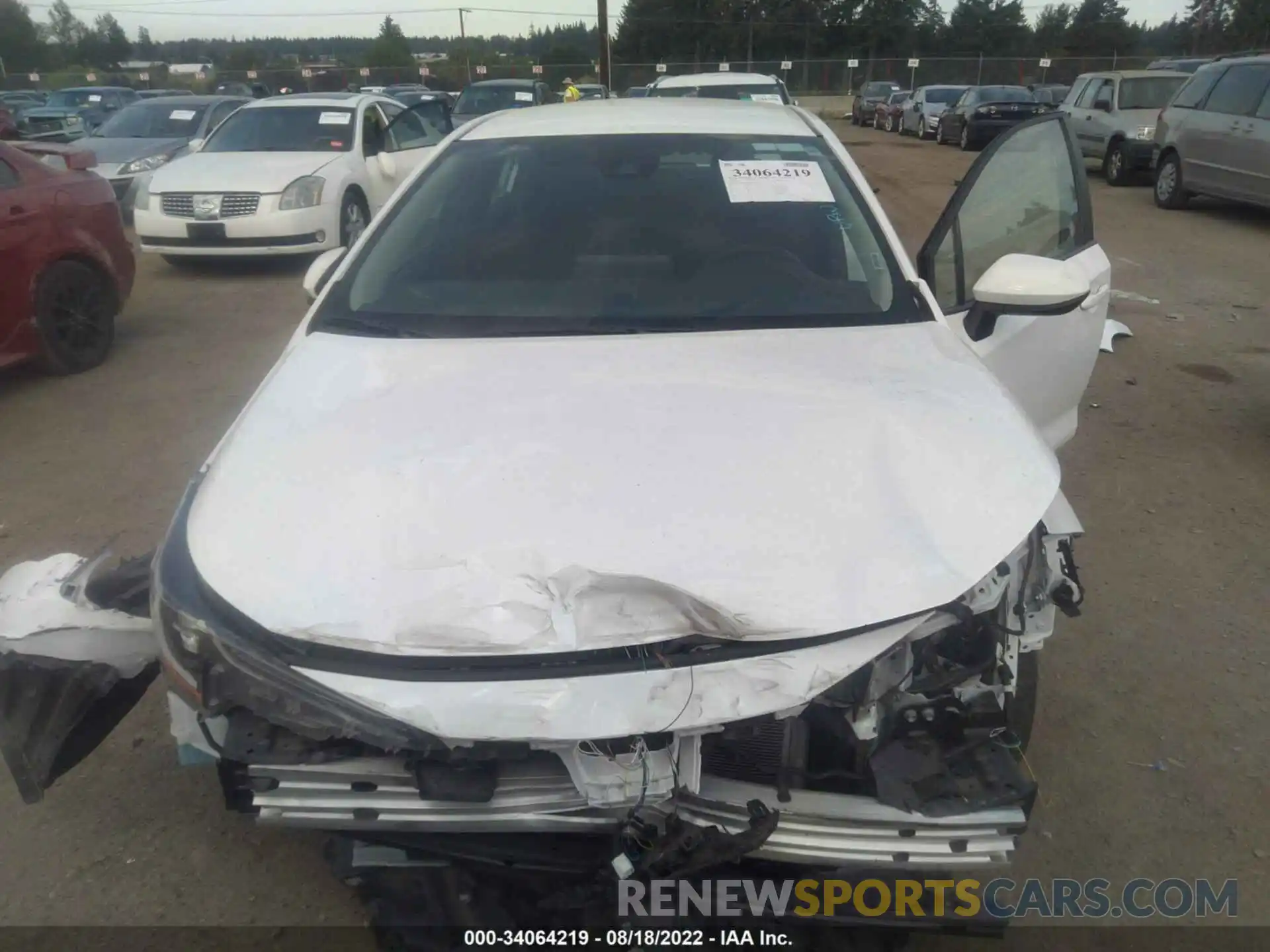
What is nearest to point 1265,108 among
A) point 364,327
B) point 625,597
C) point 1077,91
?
point 1077,91

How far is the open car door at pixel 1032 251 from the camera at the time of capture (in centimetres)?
339

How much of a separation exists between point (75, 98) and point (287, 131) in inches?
646

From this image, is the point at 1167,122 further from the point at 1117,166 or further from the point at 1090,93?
the point at 1090,93

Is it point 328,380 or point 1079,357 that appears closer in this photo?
point 328,380

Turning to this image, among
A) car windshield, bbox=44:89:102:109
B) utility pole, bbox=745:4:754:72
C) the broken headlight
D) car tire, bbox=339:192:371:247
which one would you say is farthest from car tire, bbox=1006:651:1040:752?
utility pole, bbox=745:4:754:72

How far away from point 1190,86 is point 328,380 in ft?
41.6

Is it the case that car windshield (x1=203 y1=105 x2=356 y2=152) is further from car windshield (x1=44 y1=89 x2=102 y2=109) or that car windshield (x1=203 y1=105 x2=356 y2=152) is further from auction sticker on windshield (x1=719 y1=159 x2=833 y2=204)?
car windshield (x1=44 y1=89 x2=102 y2=109)

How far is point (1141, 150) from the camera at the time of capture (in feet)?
46.5

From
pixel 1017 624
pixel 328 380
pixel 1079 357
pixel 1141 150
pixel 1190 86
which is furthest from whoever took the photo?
pixel 1141 150

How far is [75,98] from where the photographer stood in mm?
22797

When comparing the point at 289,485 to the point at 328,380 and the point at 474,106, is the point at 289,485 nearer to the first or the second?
the point at 328,380

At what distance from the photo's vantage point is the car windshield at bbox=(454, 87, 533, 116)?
58.4 feet

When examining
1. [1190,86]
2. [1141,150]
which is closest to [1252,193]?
[1190,86]

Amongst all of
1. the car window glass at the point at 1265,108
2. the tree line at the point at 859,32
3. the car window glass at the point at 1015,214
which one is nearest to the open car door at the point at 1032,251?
the car window glass at the point at 1015,214
